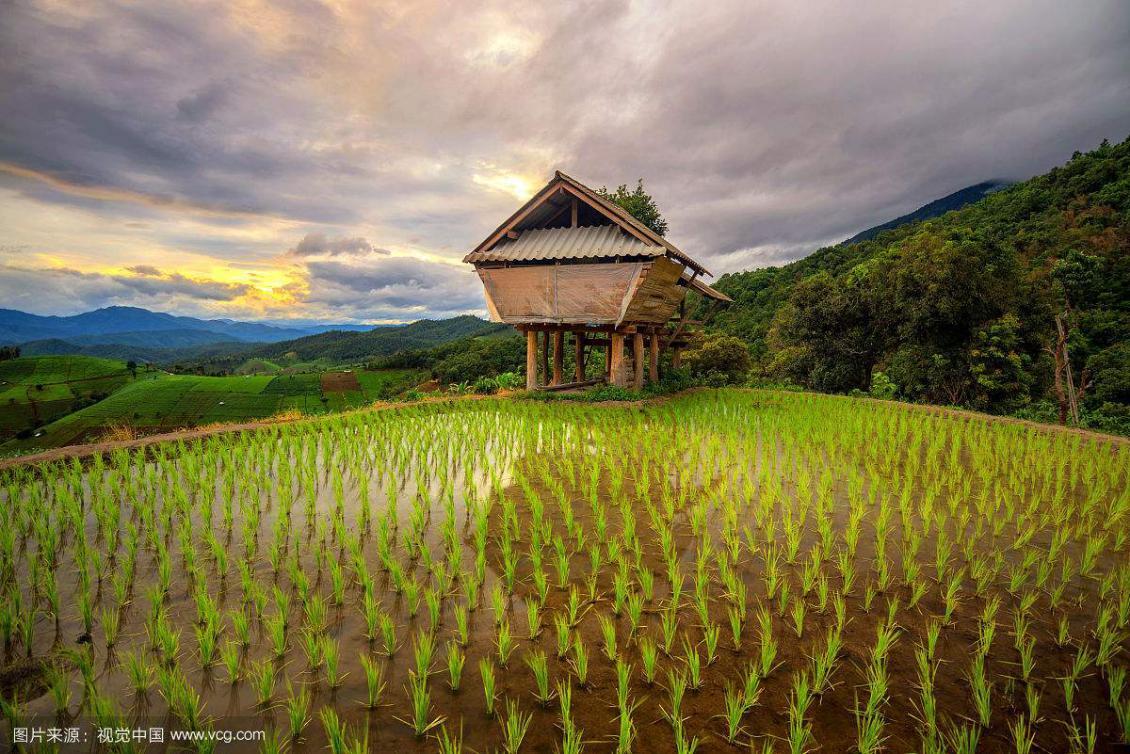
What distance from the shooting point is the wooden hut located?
40.4ft

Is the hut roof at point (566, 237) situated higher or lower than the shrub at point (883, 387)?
higher

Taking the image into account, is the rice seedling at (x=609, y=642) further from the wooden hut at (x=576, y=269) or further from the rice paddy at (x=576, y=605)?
the wooden hut at (x=576, y=269)

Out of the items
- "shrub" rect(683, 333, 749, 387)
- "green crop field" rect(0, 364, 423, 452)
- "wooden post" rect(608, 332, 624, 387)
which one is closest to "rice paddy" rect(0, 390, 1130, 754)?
"wooden post" rect(608, 332, 624, 387)

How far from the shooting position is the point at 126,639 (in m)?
2.79

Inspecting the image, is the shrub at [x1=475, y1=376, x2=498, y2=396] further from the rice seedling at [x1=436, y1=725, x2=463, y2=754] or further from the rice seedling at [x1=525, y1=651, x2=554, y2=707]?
the rice seedling at [x1=436, y1=725, x2=463, y2=754]

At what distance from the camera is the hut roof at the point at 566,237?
39.4 feet

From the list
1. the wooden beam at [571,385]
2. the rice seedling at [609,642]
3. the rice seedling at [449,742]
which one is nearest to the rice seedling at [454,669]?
the rice seedling at [449,742]

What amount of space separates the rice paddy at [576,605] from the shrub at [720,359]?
2018 cm

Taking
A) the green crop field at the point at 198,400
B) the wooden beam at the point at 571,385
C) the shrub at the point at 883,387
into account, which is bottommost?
the green crop field at the point at 198,400

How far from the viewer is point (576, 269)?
12805 mm

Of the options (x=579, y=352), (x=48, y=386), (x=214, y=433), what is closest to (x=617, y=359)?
(x=579, y=352)

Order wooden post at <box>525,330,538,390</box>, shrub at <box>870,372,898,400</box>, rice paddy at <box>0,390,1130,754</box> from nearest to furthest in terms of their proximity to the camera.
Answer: rice paddy at <box>0,390,1130,754</box>, wooden post at <box>525,330,538,390</box>, shrub at <box>870,372,898,400</box>

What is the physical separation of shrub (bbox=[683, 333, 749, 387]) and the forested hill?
199cm

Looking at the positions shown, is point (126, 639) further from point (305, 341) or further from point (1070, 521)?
point (305, 341)
